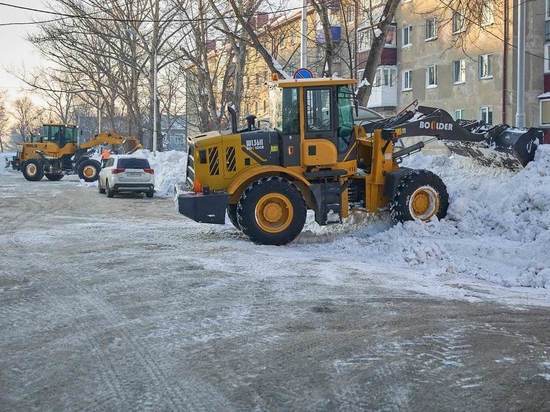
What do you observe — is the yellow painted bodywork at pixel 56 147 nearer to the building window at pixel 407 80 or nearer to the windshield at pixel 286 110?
the building window at pixel 407 80

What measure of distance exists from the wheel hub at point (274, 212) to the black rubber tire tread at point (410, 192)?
1.93 meters

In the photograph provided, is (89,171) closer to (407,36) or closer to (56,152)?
(56,152)

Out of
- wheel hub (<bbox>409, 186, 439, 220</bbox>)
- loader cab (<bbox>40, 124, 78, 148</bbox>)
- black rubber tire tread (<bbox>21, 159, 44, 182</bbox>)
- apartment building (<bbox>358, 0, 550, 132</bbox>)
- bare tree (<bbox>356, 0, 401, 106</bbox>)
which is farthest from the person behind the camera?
loader cab (<bbox>40, 124, 78, 148</bbox>)

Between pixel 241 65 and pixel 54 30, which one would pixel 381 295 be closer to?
pixel 241 65

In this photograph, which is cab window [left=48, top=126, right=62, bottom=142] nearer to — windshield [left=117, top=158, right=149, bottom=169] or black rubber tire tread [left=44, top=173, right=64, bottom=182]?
black rubber tire tread [left=44, top=173, right=64, bottom=182]

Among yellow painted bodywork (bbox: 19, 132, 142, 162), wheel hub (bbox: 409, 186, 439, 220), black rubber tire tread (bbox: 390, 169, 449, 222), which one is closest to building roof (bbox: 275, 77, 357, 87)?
black rubber tire tread (bbox: 390, 169, 449, 222)

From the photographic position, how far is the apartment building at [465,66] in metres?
35.5

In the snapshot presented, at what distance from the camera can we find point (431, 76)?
138 ft

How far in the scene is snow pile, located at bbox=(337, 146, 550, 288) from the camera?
386 inches

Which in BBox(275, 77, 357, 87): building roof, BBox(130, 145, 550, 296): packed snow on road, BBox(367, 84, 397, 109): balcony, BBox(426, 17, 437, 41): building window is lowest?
BBox(130, 145, 550, 296): packed snow on road

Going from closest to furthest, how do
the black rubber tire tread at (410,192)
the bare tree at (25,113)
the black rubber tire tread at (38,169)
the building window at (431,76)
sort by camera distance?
1. the black rubber tire tread at (410,192)
2. the black rubber tire tread at (38,169)
3. the building window at (431,76)
4. the bare tree at (25,113)

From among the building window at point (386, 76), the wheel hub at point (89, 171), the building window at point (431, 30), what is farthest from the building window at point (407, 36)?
the wheel hub at point (89, 171)

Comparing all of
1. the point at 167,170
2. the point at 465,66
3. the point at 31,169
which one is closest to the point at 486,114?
the point at 465,66

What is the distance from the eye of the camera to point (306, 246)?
12094 millimetres
